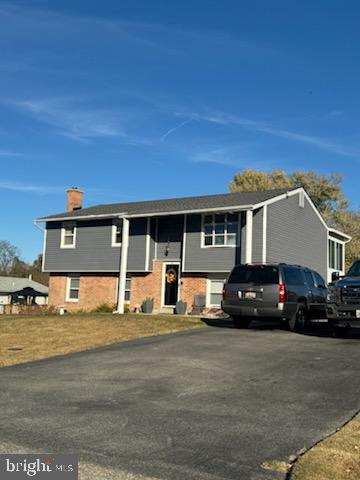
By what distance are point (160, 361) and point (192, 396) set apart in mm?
2898

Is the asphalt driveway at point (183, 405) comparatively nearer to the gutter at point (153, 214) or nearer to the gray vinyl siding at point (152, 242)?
the gutter at point (153, 214)

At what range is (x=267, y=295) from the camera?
15.5 meters

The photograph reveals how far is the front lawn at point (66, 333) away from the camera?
1229 cm

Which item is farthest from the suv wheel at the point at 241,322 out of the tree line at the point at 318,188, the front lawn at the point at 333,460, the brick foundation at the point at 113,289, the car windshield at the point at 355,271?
the tree line at the point at 318,188

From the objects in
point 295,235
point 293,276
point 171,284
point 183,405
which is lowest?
point 183,405

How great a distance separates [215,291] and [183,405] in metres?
19.5

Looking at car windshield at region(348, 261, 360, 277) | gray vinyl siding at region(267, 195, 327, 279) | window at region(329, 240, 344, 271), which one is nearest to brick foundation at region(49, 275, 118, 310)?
gray vinyl siding at region(267, 195, 327, 279)

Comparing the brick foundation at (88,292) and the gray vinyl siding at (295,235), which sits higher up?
the gray vinyl siding at (295,235)

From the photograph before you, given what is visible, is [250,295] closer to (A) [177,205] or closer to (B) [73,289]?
(A) [177,205]

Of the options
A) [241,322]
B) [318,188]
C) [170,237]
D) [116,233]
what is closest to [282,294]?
[241,322]

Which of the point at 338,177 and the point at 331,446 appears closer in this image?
the point at 331,446

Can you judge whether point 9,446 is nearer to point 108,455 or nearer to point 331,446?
point 108,455

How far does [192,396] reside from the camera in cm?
764

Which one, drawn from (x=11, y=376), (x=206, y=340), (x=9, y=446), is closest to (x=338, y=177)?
(x=206, y=340)
